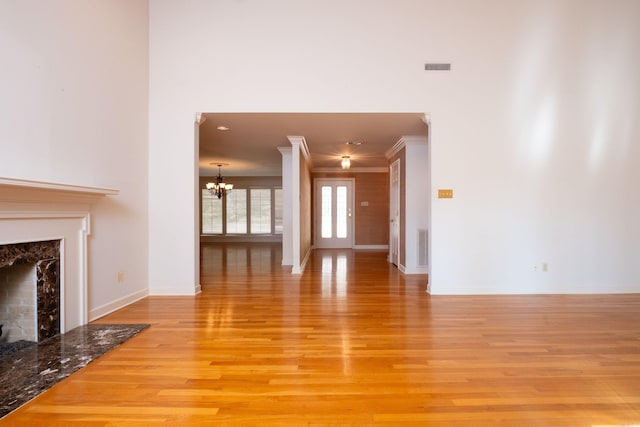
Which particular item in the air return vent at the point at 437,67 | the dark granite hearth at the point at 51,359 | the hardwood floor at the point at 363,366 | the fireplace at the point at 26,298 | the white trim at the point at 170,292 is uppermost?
the air return vent at the point at 437,67

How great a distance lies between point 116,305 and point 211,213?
949 centimetres

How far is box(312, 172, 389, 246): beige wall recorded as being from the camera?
10.1m

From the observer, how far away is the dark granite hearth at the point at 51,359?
6.56 feet

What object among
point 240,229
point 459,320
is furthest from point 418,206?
point 240,229

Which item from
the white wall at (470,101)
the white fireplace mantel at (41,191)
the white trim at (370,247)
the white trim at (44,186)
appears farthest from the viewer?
the white trim at (370,247)

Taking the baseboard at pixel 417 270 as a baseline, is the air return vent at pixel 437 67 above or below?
above

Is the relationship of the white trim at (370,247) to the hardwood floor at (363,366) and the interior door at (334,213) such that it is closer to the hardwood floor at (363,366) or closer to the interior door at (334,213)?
the interior door at (334,213)

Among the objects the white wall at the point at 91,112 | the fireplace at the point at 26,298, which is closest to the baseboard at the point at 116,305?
the white wall at the point at 91,112

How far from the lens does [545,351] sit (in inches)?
104

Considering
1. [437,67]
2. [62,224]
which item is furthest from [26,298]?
[437,67]

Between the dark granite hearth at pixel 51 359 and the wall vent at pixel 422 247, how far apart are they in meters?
4.60

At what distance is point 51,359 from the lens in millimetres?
2455

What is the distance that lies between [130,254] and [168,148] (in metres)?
1.49

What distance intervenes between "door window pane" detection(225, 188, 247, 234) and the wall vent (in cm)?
850
